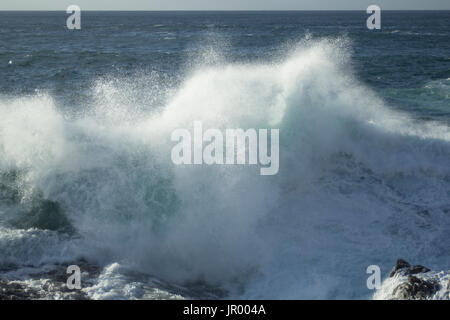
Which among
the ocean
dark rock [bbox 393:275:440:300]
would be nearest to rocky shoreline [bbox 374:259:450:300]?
dark rock [bbox 393:275:440:300]

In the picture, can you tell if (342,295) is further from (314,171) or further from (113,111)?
(113,111)

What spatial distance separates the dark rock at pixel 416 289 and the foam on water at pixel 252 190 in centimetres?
99

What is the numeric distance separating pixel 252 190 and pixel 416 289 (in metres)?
4.52

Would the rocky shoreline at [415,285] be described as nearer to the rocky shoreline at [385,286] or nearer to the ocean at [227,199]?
the rocky shoreline at [385,286]

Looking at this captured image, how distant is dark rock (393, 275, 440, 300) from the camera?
5838mm

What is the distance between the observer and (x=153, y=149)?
1065 centimetres

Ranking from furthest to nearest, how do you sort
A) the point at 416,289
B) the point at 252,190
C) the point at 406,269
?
1. the point at 252,190
2. the point at 406,269
3. the point at 416,289

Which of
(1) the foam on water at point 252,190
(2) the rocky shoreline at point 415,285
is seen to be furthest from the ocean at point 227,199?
(2) the rocky shoreline at point 415,285

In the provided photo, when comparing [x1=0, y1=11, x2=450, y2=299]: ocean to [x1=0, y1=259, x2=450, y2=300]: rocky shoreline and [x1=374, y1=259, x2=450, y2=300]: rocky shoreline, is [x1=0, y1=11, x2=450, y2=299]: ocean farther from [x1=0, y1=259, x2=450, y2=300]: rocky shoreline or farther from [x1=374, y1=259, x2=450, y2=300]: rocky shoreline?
[x1=374, y1=259, x2=450, y2=300]: rocky shoreline

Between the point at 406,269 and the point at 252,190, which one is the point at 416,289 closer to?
the point at 406,269

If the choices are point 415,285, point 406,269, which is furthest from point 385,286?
point 415,285

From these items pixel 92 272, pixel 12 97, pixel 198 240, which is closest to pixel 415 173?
pixel 198 240

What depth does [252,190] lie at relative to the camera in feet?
32.0

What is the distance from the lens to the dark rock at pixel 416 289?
584cm
